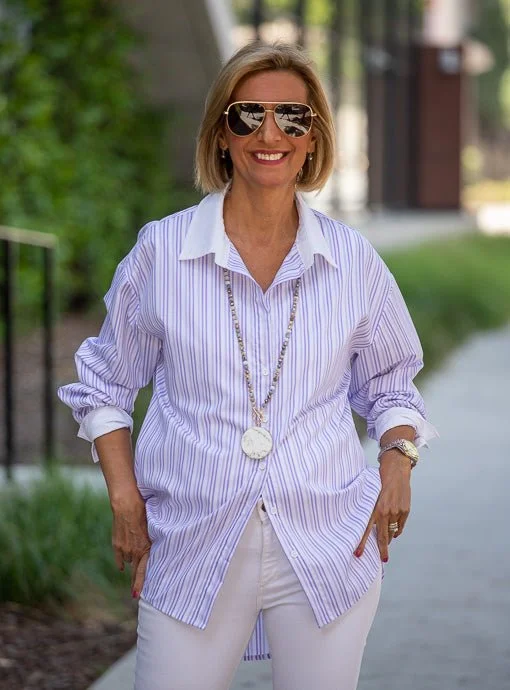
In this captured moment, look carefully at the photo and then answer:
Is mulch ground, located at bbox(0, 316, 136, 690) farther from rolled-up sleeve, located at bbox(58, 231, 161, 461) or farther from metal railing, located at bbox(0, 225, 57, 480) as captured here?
rolled-up sleeve, located at bbox(58, 231, 161, 461)

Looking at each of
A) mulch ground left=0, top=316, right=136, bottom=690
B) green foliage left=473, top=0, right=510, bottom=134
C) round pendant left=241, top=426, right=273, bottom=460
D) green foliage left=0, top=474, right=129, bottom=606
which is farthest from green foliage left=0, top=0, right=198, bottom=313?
green foliage left=473, top=0, right=510, bottom=134

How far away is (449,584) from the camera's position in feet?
20.4

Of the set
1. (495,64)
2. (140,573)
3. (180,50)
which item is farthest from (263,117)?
(495,64)

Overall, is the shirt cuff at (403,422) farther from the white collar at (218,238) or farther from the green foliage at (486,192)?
the green foliage at (486,192)

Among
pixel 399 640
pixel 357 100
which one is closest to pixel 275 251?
pixel 399 640

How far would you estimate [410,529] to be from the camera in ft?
23.6

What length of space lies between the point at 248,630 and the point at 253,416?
403 millimetres

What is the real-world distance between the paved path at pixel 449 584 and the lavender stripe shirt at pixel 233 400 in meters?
1.91

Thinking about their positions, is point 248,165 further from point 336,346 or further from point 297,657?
point 297,657

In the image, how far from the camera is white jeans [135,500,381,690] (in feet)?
9.36

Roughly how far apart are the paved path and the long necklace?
2.07 metres

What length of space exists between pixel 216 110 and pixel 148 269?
0.33m

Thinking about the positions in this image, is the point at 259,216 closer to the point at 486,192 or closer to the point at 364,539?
the point at 364,539

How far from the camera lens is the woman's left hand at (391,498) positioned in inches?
117
